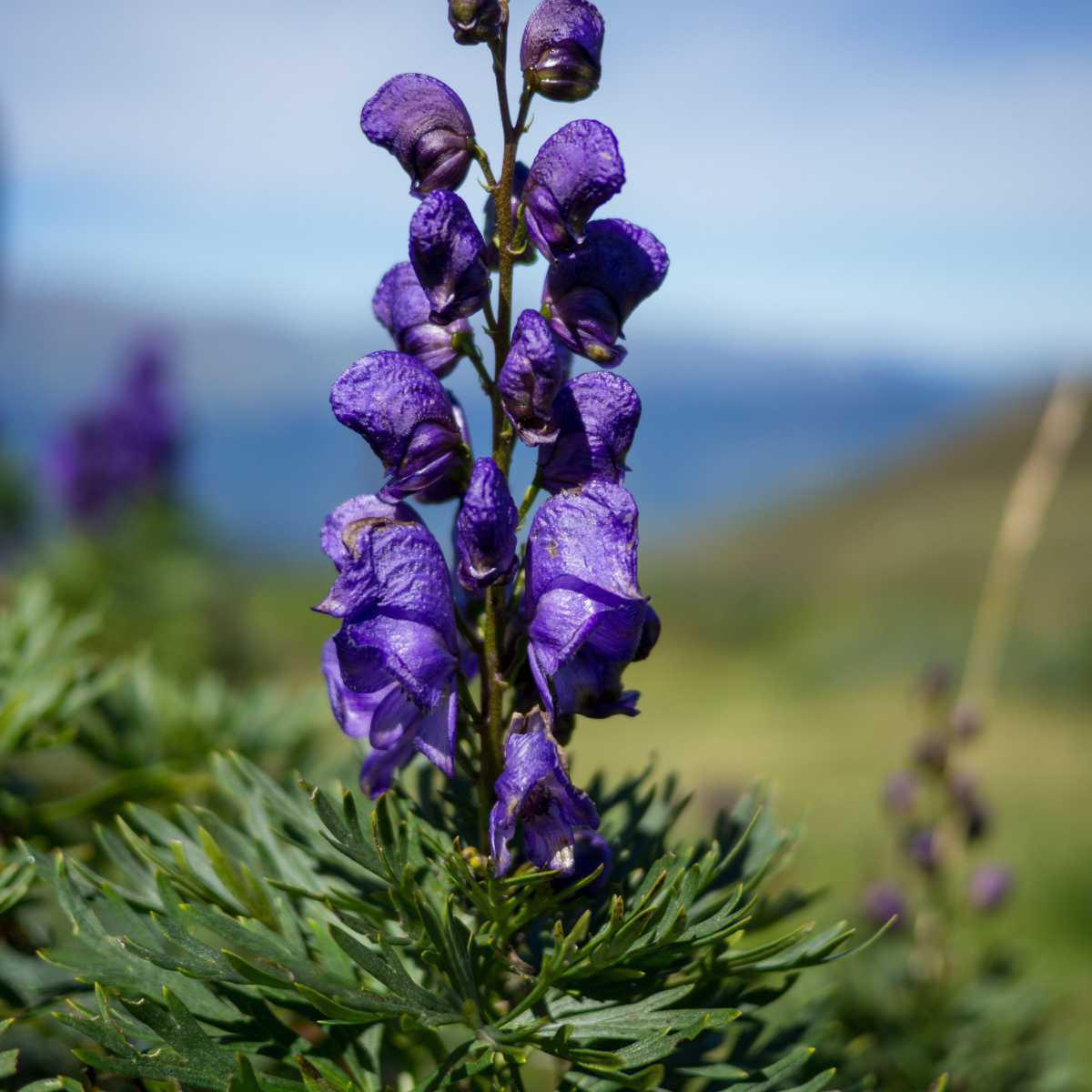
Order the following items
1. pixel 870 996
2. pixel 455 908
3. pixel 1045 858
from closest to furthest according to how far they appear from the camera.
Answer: pixel 455 908 < pixel 870 996 < pixel 1045 858

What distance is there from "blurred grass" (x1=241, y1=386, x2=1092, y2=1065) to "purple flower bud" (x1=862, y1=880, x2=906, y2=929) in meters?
0.04

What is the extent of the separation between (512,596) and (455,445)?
0.34 feet

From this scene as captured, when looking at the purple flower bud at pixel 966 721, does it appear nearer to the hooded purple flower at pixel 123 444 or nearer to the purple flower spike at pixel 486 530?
the purple flower spike at pixel 486 530

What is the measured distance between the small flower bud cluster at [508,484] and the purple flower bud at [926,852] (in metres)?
0.88

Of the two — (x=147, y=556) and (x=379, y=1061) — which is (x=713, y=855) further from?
(x=147, y=556)

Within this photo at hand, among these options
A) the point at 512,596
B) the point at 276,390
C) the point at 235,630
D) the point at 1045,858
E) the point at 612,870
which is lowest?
the point at 612,870

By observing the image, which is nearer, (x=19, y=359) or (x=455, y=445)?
(x=455, y=445)

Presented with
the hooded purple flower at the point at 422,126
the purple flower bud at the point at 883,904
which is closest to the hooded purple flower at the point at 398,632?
the hooded purple flower at the point at 422,126

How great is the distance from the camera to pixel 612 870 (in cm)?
72

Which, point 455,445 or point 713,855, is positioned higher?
point 455,445

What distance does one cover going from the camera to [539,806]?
0.63 meters

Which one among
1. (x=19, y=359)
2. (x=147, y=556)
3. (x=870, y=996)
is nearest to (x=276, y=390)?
(x=19, y=359)

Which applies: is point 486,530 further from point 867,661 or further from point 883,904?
point 867,661

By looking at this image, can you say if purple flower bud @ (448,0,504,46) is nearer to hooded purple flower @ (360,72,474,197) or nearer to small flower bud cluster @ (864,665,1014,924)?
hooded purple flower @ (360,72,474,197)
